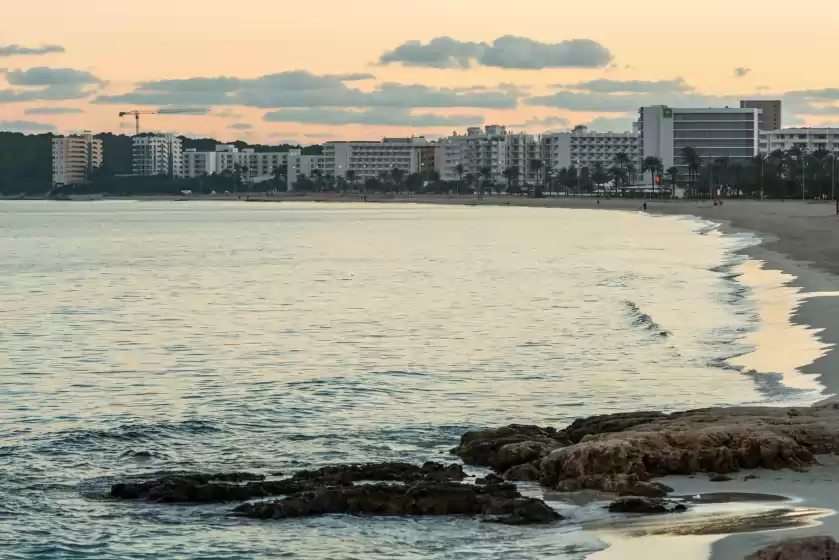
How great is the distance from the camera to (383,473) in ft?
51.0

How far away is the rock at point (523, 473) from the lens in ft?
50.0

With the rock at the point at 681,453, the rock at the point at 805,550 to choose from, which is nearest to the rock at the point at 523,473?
the rock at the point at 681,453

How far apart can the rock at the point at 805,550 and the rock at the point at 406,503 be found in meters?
3.08

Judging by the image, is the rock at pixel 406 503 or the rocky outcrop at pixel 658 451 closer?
the rock at pixel 406 503

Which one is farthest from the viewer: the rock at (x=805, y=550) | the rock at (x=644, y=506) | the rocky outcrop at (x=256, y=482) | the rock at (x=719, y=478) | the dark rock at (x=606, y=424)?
the dark rock at (x=606, y=424)

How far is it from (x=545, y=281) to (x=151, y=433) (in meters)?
36.1

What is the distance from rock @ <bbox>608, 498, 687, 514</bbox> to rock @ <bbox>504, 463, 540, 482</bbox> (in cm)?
159

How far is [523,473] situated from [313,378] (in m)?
10.8

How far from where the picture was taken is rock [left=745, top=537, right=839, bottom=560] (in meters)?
10.5

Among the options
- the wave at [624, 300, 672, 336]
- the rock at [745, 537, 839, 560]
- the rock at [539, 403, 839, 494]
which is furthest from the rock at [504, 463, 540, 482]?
the wave at [624, 300, 672, 336]

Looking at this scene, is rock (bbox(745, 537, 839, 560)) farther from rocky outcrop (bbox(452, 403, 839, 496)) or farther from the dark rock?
the dark rock

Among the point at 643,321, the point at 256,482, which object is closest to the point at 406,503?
the point at 256,482

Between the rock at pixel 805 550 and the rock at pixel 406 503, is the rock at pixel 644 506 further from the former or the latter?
Answer: the rock at pixel 805 550

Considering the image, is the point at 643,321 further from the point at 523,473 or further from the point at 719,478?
the point at 719,478
